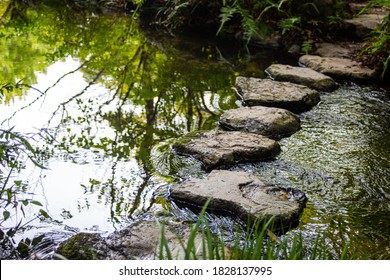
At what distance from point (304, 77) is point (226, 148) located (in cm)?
228

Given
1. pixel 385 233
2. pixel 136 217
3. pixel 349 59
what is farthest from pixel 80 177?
pixel 349 59

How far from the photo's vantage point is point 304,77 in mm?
5586

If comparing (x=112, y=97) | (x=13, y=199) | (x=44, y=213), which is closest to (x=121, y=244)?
(x=44, y=213)

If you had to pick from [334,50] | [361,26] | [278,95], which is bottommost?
[278,95]

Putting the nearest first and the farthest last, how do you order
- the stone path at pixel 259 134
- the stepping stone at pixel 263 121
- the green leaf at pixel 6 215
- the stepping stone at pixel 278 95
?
the green leaf at pixel 6 215 < the stone path at pixel 259 134 < the stepping stone at pixel 263 121 < the stepping stone at pixel 278 95

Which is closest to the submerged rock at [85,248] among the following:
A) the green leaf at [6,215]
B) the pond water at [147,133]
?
the pond water at [147,133]

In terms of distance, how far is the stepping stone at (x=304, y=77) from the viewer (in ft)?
18.0

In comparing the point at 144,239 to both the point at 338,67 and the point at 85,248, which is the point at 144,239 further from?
the point at 338,67

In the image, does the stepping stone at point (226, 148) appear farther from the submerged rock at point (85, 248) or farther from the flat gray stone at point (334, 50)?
the flat gray stone at point (334, 50)

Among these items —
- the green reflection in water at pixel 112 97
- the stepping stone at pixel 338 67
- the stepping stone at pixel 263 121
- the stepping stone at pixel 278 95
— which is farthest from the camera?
the stepping stone at pixel 338 67

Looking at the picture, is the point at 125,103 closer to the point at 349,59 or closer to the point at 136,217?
the point at 136,217

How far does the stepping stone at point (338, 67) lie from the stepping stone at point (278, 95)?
0.92m

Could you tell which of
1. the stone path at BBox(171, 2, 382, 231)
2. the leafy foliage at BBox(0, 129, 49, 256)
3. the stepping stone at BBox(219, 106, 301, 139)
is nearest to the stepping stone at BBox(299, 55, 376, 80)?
the stone path at BBox(171, 2, 382, 231)

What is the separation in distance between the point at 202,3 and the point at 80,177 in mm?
5807
